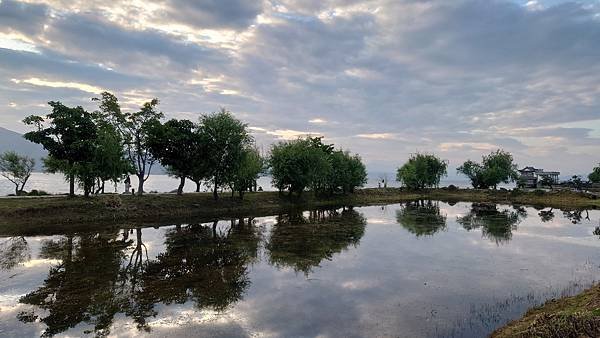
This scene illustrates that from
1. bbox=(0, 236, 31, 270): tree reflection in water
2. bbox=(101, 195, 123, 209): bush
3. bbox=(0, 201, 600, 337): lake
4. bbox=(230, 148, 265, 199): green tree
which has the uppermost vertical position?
bbox=(230, 148, 265, 199): green tree

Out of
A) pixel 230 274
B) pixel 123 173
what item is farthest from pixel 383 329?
pixel 123 173

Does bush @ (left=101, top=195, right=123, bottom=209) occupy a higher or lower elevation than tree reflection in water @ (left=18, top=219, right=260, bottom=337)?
higher

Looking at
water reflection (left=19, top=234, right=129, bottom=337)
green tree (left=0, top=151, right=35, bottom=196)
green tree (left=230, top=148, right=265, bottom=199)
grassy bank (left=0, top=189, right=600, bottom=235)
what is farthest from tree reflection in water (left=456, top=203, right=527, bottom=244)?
green tree (left=0, top=151, right=35, bottom=196)

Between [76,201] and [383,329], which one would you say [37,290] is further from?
[76,201]

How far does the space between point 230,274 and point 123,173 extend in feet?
133

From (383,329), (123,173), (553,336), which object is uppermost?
(123,173)

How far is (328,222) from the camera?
54281 millimetres

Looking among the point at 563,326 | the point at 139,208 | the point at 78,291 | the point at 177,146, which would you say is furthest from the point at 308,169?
the point at 563,326

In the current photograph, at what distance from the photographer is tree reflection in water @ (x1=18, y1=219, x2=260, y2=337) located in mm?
17594

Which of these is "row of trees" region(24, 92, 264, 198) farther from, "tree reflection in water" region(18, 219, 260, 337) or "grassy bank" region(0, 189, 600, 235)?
"tree reflection in water" region(18, 219, 260, 337)

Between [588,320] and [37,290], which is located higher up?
[588,320]

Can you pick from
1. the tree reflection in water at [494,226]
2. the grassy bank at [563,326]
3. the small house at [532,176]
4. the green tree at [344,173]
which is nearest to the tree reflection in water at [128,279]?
the grassy bank at [563,326]

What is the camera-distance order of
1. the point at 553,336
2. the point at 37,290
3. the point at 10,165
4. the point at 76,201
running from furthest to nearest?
1. the point at 10,165
2. the point at 76,201
3. the point at 37,290
4. the point at 553,336

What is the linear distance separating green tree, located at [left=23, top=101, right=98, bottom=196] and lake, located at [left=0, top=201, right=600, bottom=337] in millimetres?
16527
